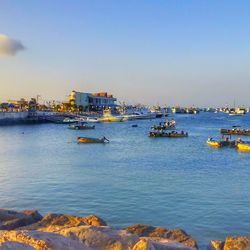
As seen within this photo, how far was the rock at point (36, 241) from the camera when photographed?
6.91 metres

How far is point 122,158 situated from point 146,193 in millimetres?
18593

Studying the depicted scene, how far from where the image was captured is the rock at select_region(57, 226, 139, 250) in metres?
9.59

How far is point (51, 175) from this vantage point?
30938mm

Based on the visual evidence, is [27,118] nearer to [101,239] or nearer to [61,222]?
[61,222]

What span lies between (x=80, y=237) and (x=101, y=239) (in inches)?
19.3

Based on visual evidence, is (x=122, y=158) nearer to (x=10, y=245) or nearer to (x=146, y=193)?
(x=146, y=193)

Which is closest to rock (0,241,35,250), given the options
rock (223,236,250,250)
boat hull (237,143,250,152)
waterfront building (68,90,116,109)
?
rock (223,236,250,250)

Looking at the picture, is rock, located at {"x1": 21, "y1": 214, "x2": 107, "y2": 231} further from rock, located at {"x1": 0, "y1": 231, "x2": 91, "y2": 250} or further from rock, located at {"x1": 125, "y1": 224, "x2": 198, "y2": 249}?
rock, located at {"x1": 0, "y1": 231, "x2": 91, "y2": 250}

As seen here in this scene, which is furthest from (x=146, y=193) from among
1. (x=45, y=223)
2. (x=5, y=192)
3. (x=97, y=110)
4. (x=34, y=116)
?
(x=97, y=110)

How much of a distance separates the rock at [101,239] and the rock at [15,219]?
4.81 metres

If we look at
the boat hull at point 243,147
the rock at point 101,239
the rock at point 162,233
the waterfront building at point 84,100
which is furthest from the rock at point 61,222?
the waterfront building at point 84,100

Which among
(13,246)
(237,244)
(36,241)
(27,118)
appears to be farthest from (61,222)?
(27,118)

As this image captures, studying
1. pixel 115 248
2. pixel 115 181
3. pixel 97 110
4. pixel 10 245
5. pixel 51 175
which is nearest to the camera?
pixel 10 245

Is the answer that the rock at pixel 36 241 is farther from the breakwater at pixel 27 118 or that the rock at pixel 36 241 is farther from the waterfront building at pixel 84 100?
the waterfront building at pixel 84 100
